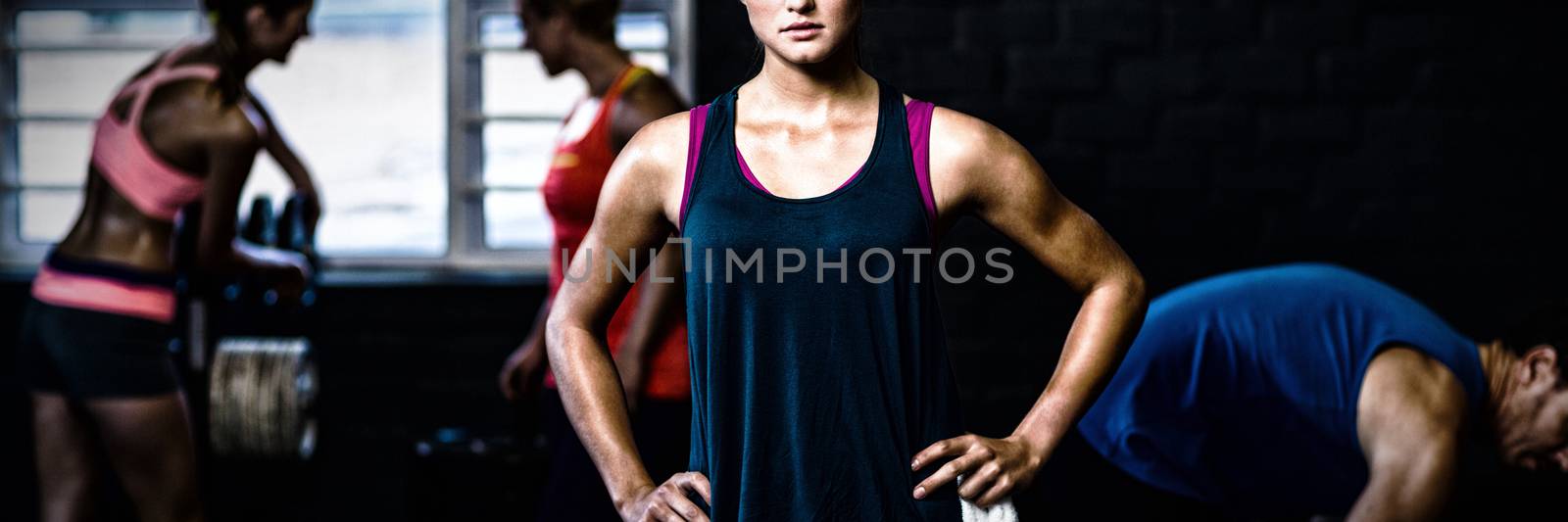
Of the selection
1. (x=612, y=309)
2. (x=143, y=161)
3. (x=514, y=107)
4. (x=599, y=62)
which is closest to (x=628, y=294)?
(x=599, y=62)

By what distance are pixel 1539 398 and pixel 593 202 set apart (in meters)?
1.47

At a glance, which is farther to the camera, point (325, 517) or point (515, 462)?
point (325, 517)

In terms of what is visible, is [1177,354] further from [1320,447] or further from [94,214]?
[94,214]

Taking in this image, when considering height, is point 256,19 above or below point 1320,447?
above

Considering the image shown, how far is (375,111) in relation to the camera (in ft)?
12.6

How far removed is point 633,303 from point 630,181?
0.86 metres

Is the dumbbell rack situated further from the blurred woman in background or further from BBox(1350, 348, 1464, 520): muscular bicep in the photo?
BBox(1350, 348, 1464, 520): muscular bicep

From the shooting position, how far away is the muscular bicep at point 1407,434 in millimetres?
1805

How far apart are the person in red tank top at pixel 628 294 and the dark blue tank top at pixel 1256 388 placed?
0.67m

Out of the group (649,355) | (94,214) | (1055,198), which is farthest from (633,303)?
(94,214)

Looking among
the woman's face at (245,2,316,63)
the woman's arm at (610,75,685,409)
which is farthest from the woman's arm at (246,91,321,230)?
the woman's arm at (610,75,685,409)

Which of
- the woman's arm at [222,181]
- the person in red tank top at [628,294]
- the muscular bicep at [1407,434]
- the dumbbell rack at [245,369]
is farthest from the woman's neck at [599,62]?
the muscular bicep at [1407,434]

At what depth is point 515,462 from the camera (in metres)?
3.05

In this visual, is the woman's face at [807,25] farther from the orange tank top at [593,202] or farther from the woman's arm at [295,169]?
the woman's arm at [295,169]
